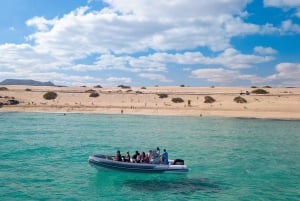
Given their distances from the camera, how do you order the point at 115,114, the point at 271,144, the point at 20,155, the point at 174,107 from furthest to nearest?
the point at 174,107
the point at 115,114
the point at 271,144
the point at 20,155

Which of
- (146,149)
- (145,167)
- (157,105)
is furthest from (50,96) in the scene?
(145,167)

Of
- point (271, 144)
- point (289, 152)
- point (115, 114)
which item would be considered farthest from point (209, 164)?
point (115, 114)

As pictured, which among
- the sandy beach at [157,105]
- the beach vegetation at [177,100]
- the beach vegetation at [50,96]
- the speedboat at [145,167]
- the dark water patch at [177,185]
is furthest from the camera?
the beach vegetation at [50,96]

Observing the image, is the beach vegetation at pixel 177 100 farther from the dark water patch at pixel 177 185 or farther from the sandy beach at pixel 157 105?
the dark water patch at pixel 177 185

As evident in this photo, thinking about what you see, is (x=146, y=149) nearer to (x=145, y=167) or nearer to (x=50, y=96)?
(x=145, y=167)

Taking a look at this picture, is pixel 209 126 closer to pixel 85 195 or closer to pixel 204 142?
pixel 204 142

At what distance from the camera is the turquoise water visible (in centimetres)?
2038

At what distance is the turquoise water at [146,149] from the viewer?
66.8 ft

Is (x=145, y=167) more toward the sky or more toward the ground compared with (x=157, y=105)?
more toward the ground

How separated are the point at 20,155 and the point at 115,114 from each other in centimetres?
3747

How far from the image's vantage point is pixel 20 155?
29609 millimetres

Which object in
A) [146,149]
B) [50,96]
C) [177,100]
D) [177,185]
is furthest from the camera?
[50,96]

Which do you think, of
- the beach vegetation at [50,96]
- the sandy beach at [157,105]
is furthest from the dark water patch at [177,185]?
the beach vegetation at [50,96]

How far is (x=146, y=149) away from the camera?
33.1 m
